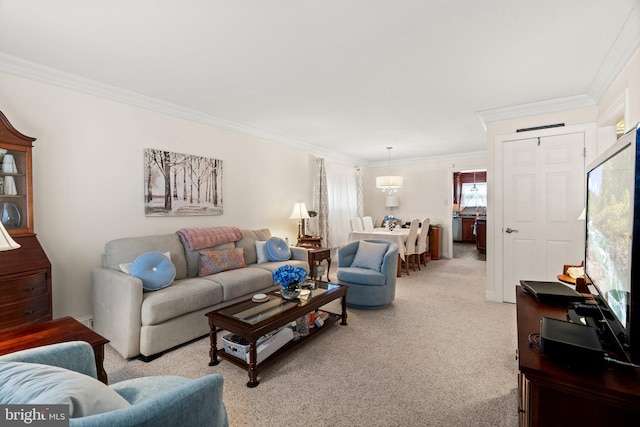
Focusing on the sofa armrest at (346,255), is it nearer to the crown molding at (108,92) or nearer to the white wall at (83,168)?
the white wall at (83,168)

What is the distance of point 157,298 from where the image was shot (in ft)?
7.83

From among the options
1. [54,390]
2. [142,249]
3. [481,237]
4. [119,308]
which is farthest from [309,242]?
[481,237]

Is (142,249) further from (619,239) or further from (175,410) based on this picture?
(619,239)

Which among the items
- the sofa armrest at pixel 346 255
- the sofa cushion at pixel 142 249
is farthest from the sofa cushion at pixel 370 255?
the sofa cushion at pixel 142 249

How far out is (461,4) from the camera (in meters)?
1.76

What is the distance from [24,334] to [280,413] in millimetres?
1442

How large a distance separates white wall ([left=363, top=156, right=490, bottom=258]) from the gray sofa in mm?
4947

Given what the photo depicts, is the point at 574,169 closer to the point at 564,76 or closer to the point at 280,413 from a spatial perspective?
the point at 564,76

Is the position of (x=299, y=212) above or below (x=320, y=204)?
below

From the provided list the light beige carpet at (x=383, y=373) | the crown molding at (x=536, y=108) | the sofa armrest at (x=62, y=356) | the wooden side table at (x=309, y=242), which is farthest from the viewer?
the wooden side table at (x=309, y=242)

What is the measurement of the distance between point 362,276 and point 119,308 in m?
2.39

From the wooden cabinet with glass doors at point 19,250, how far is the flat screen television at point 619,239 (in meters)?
3.32

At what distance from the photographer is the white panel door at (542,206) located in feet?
10.9

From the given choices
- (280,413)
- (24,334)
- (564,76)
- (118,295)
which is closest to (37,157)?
(118,295)
